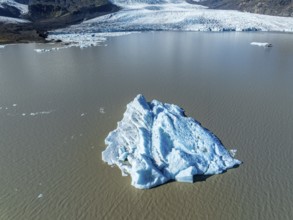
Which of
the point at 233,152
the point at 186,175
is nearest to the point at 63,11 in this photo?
the point at 233,152

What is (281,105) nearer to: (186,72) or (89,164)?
(186,72)

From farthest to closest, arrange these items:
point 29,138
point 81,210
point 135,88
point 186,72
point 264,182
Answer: point 186,72 < point 135,88 < point 29,138 < point 264,182 < point 81,210

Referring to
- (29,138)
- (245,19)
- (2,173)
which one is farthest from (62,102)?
(245,19)

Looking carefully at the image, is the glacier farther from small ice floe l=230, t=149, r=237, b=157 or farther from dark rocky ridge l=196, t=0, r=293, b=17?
small ice floe l=230, t=149, r=237, b=157

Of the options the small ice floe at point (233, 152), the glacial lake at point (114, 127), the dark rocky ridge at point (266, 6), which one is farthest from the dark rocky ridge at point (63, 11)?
the small ice floe at point (233, 152)

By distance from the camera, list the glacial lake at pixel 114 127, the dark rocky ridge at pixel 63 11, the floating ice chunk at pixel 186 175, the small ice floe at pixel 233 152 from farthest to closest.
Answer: the dark rocky ridge at pixel 63 11, the small ice floe at pixel 233 152, the floating ice chunk at pixel 186 175, the glacial lake at pixel 114 127

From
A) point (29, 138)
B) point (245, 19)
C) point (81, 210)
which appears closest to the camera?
point (81, 210)

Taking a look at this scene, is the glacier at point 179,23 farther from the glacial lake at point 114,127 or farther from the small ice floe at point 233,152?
the small ice floe at point 233,152

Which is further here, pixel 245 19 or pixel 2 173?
pixel 245 19
